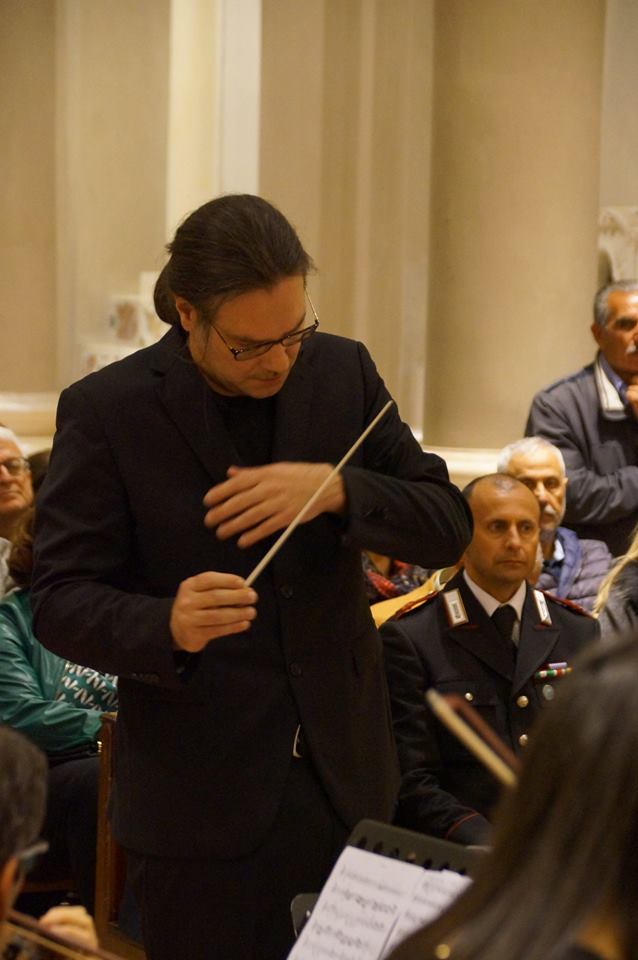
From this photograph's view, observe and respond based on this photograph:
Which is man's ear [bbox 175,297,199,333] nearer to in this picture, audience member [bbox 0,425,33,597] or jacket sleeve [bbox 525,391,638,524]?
audience member [bbox 0,425,33,597]

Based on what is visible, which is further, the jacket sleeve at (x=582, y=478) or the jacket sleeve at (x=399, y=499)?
the jacket sleeve at (x=582, y=478)

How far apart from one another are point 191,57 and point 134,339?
1134 mm

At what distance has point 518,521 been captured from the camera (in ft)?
13.0

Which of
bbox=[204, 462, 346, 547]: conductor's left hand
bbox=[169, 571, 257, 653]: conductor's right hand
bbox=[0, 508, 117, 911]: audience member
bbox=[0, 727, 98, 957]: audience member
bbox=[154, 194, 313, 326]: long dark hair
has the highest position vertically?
bbox=[154, 194, 313, 326]: long dark hair

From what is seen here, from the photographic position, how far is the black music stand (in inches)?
75.8

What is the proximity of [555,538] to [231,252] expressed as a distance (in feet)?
9.34

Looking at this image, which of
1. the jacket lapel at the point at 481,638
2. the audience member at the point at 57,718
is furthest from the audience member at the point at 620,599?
the audience member at the point at 57,718

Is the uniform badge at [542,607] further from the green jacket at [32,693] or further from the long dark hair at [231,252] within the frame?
the long dark hair at [231,252]

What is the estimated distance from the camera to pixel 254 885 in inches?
90.9

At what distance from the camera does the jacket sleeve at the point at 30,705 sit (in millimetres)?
4090

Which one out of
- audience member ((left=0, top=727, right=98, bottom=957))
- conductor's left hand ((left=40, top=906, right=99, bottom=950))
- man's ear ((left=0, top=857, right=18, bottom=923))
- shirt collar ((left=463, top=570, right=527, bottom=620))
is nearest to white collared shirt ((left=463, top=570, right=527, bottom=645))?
shirt collar ((left=463, top=570, right=527, bottom=620))

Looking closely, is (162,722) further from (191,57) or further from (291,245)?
(191,57)

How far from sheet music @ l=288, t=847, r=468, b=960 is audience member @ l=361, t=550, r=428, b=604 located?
9.09ft

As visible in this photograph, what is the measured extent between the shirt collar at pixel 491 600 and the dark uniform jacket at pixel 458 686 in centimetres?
1
